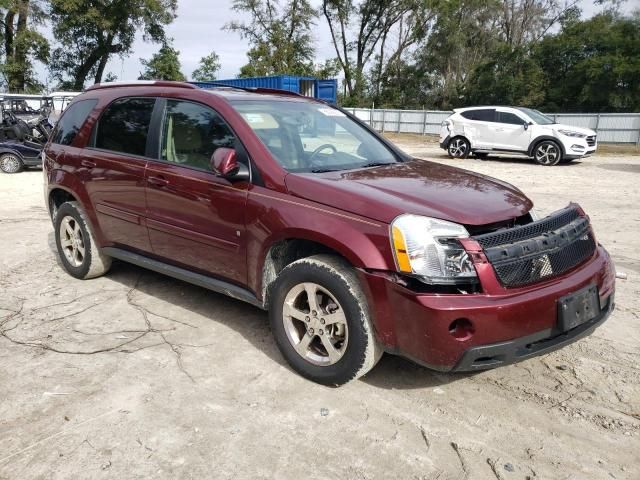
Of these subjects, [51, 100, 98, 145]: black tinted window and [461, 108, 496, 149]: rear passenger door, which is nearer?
[51, 100, 98, 145]: black tinted window

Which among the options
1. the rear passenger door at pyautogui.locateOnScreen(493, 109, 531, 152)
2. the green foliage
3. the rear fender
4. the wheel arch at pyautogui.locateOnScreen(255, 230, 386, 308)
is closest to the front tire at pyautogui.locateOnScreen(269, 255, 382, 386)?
the wheel arch at pyautogui.locateOnScreen(255, 230, 386, 308)

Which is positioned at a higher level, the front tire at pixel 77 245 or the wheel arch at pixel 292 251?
the wheel arch at pixel 292 251

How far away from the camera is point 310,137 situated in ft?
13.1

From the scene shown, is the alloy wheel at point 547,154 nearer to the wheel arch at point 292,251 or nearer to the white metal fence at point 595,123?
the white metal fence at point 595,123

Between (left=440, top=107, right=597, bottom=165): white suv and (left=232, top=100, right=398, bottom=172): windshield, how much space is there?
13.1 metres

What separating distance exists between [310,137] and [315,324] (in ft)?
4.70

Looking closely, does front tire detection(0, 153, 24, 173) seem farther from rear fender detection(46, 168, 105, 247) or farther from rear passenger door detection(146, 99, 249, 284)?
rear passenger door detection(146, 99, 249, 284)

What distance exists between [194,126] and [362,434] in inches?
96.0

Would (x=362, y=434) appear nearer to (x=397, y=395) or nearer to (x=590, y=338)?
(x=397, y=395)

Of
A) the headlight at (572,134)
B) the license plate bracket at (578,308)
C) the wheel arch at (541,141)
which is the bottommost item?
the license plate bracket at (578,308)

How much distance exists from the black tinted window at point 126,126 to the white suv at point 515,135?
14.0m

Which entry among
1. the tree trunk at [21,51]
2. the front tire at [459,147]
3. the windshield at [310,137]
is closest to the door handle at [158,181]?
the windshield at [310,137]

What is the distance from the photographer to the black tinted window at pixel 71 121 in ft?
16.4

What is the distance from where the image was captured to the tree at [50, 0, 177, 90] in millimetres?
36812
